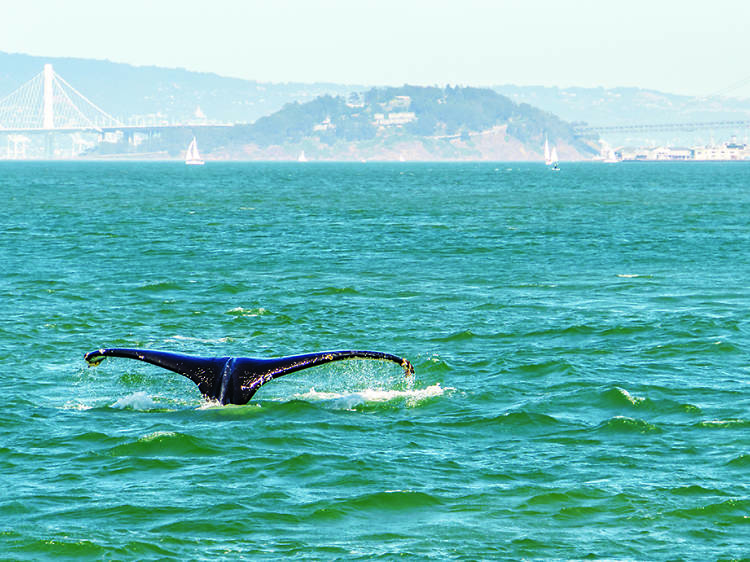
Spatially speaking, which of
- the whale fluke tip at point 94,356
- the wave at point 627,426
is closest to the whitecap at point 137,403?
the whale fluke tip at point 94,356

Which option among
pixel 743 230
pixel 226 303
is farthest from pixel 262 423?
pixel 743 230

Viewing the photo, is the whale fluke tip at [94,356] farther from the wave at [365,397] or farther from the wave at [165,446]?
the wave at [365,397]

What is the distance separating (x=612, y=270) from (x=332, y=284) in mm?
14427

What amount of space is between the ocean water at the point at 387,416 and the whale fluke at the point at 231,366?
492 millimetres

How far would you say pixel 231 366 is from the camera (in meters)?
24.6

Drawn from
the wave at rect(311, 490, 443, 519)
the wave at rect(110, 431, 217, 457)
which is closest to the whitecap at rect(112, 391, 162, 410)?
the wave at rect(110, 431, 217, 457)

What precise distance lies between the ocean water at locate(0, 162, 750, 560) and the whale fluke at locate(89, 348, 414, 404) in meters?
0.49

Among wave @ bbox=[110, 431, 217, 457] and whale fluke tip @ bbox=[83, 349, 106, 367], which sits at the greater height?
whale fluke tip @ bbox=[83, 349, 106, 367]

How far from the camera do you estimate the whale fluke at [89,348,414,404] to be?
76.6 feet

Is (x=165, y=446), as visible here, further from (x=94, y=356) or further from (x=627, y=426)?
(x=627, y=426)

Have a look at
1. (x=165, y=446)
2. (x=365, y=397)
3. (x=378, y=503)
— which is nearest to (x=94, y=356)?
(x=165, y=446)

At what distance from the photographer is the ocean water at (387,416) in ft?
60.8

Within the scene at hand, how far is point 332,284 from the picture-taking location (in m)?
49.7

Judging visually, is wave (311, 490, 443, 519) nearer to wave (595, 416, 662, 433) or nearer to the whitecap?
wave (595, 416, 662, 433)
